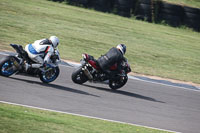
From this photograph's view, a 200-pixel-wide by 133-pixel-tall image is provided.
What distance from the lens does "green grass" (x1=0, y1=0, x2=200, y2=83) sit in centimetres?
1736

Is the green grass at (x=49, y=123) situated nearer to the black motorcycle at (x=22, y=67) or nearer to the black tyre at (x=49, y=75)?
the black motorcycle at (x=22, y=67)

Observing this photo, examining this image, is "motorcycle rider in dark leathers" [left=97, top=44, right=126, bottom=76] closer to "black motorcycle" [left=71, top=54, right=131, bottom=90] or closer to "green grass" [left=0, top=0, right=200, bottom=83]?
"black motorcycle" [left=71, top=54, right=131, bottom=90]

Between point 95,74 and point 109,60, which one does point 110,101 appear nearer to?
point 95,74

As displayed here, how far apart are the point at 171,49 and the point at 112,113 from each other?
1290 cm

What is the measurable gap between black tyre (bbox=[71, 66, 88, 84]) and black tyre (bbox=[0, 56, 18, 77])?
2.08 m

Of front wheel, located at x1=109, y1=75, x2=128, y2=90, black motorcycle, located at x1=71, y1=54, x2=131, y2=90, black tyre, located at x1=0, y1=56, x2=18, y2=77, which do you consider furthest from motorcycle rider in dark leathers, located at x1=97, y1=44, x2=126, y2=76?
black tyre, located at x1=0, y1=56, x2=18, y2=77

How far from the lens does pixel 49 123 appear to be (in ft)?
24.6

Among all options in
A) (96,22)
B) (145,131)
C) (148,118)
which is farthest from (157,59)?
(145,131)

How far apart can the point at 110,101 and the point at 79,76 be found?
155cm

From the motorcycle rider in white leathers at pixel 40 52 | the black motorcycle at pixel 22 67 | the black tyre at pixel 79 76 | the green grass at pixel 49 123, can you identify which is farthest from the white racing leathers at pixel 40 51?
the green grass at pixel 49 123

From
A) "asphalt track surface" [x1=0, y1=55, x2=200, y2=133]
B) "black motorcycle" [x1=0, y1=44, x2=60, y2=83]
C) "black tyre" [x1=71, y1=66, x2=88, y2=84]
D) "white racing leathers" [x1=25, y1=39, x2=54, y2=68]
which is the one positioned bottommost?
"asphalt track surface" [x1=0, y1=55, x2=200, y2=133]

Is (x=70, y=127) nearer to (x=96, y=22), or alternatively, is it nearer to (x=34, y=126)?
(x=34, y=126)

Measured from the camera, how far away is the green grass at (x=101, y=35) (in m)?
17.4

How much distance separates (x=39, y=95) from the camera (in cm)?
994
